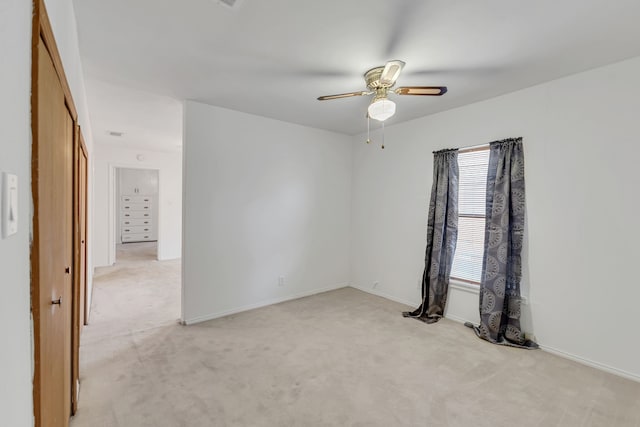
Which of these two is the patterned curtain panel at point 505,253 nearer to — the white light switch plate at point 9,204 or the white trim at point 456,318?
the white trim at point 456,318

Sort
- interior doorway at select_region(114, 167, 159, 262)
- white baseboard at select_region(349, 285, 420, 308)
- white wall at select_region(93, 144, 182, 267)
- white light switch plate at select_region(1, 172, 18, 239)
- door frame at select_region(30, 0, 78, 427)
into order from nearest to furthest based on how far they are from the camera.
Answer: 1. white light switch plate at select_region(1, 172, 18, 239)
2. door frame at select_region(30, 0, 78, 427)
3. white baseboard at select_region(349, 285, 420, 308)
4. white wall at select_region(93, 144, 182, 267)
5. interior doorway at select_region(114, 167, 159, 262)

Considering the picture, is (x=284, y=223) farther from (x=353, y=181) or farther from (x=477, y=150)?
A: (x=477, y=150)

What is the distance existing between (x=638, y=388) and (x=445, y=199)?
2218mm

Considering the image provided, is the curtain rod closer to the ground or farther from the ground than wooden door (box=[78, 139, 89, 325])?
farther from the ground

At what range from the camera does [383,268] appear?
14.7 ft

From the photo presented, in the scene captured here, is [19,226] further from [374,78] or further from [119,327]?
[119,327]

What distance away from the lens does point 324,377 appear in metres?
2.41

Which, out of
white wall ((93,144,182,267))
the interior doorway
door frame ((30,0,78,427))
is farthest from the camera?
the interior doorway

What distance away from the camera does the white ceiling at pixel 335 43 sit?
1839 millimetres

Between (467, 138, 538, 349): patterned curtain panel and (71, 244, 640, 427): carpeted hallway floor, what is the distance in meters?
0.22

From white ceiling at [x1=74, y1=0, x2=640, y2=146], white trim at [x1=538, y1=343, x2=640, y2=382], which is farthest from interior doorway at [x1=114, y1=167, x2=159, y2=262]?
white trim at [x1=538, y1=343, x2=640, y2=382]

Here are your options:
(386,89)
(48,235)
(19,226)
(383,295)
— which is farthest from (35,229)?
(383,295)

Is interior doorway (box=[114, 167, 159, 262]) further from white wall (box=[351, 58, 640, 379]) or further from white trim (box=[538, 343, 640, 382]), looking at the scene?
white trim (box=[538, 343, 640, 382])

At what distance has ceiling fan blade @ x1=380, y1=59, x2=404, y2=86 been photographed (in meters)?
2.19
